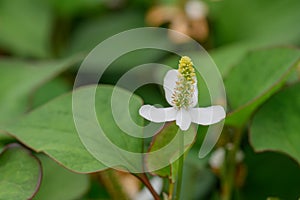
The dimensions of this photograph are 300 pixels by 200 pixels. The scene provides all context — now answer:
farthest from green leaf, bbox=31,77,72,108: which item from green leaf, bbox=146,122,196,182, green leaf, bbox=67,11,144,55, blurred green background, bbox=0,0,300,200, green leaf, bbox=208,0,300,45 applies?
green leaf, bbox=146,122,196,182

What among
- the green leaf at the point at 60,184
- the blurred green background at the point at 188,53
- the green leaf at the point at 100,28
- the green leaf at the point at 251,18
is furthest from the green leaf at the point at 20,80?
the green leaf at the point at 251,18

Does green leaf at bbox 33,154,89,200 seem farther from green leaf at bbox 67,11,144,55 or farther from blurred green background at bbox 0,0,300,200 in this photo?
green leaf at bbox 67,11,144,55

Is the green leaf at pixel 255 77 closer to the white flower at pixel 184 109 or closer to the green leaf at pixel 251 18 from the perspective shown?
the white flower at pixel 184 109

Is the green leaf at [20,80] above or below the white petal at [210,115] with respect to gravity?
below

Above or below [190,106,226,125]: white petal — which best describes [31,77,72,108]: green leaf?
below

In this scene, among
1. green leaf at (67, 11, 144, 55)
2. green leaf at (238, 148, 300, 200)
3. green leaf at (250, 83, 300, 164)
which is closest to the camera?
green leaf at (250, 83, 300, 164)
